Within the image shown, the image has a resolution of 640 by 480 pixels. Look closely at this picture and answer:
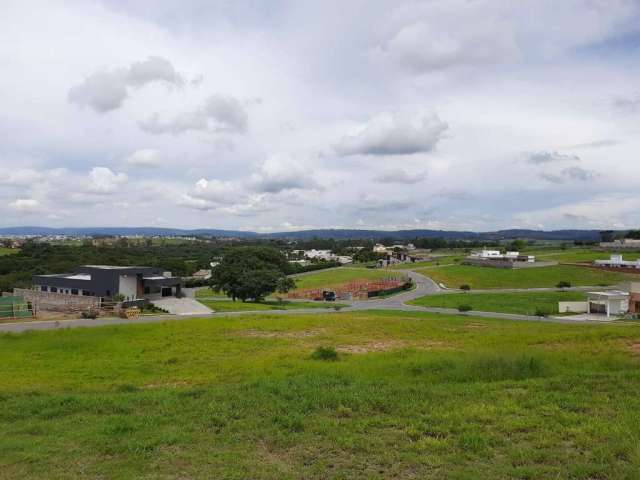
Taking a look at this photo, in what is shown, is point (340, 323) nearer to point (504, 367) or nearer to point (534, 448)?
point (504, 367)

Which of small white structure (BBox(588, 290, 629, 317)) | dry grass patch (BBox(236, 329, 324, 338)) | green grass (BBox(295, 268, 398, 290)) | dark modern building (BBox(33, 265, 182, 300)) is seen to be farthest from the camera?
green grass (BBox(295, 268, 398, 290))

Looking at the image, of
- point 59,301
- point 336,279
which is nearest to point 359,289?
point 336,279

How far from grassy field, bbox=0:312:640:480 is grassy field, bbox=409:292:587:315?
120ft

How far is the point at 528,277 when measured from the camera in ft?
265

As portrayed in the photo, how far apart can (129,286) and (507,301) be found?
43.2 metres

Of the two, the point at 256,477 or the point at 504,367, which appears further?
the point at 504,367

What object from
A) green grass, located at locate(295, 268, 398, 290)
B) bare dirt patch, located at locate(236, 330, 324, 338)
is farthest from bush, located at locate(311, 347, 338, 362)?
green grass, located at locate(295, 268, 398, 290)

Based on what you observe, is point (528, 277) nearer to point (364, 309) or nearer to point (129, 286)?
point (364, 309)

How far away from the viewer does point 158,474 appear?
6238mm

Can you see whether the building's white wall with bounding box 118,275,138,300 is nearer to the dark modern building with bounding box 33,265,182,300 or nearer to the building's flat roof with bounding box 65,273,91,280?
the dark modern building with bounding box 33,265,182,300

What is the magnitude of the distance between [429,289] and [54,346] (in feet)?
203

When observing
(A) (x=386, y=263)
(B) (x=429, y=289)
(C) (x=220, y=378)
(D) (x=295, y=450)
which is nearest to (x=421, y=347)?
(C) (x=220, y=378)

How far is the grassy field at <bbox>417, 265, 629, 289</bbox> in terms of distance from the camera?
251ft

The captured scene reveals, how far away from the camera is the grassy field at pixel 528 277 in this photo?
251 feet
